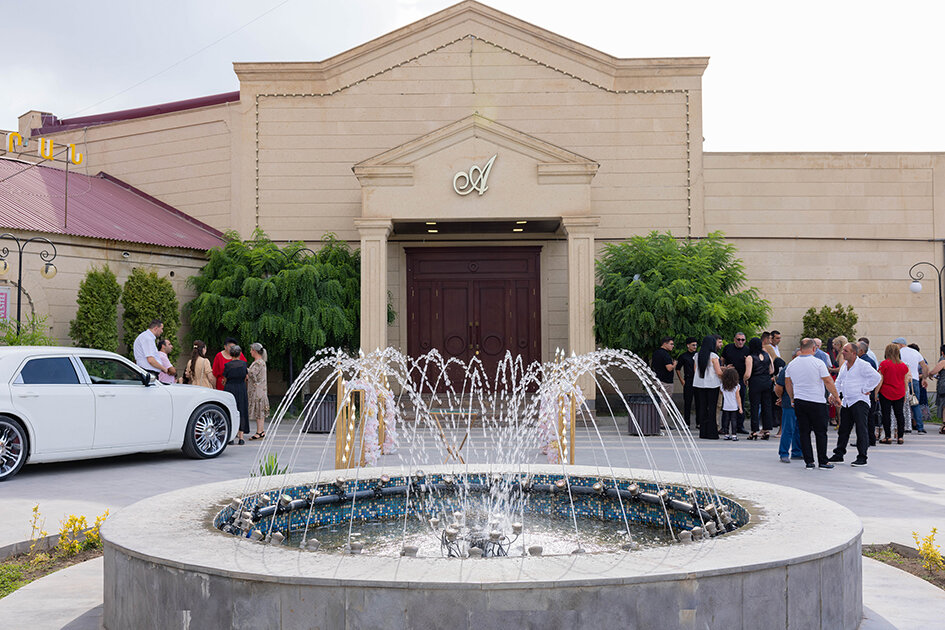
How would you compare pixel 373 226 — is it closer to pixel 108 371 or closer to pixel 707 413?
pixel 108 371

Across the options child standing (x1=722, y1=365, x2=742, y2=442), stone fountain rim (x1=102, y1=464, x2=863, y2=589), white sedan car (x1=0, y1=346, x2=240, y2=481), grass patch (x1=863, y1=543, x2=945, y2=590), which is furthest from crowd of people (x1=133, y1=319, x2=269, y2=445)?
grass patch (x1=863, y1=543, x2=945, y2=590)

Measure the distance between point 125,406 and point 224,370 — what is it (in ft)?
10.3

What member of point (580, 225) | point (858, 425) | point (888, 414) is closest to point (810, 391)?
point (858, 425)

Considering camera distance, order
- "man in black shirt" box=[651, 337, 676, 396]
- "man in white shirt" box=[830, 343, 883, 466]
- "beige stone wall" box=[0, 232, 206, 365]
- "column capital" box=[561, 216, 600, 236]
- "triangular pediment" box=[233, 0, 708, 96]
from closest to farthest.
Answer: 1. "man in white shirt" box=[830, 343, 883, 466]
2. "man in black shirt" box=[651, 337, 676, 396]
3. "beige stone wall" box=[0, 232, 206, 365]
4. "column capital" box=[561, 216, 600, 236]
5. "triangular pediment" box=[233, 0, 708, 96]

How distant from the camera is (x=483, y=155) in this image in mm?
18125

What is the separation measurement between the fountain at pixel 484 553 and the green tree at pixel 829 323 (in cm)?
1553

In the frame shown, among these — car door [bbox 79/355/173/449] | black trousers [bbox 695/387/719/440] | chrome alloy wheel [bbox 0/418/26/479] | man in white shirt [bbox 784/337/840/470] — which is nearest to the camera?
chrome alloy wheel [bbox 0/418/26/479]

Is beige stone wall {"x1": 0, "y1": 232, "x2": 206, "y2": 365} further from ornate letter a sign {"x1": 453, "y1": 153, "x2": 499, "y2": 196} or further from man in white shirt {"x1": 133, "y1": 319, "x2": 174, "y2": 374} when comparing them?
ornate letter a sign {"x1": 453, "y1": 153, "x2": 499, "y2": 196}

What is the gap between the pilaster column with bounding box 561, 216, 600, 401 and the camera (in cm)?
1777

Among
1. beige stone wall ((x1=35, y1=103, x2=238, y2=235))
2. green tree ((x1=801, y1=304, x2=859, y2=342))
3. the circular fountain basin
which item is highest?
beige stone wall ((x1=35, y1=103, x2=238, y2=235))

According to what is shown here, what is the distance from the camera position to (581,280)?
1792cm

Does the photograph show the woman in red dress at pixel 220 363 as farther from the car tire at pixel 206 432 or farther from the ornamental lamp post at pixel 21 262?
the ornamental lamp post at pixel 21 262

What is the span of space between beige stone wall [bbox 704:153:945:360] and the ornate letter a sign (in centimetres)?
683

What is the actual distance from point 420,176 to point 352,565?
14.9m
